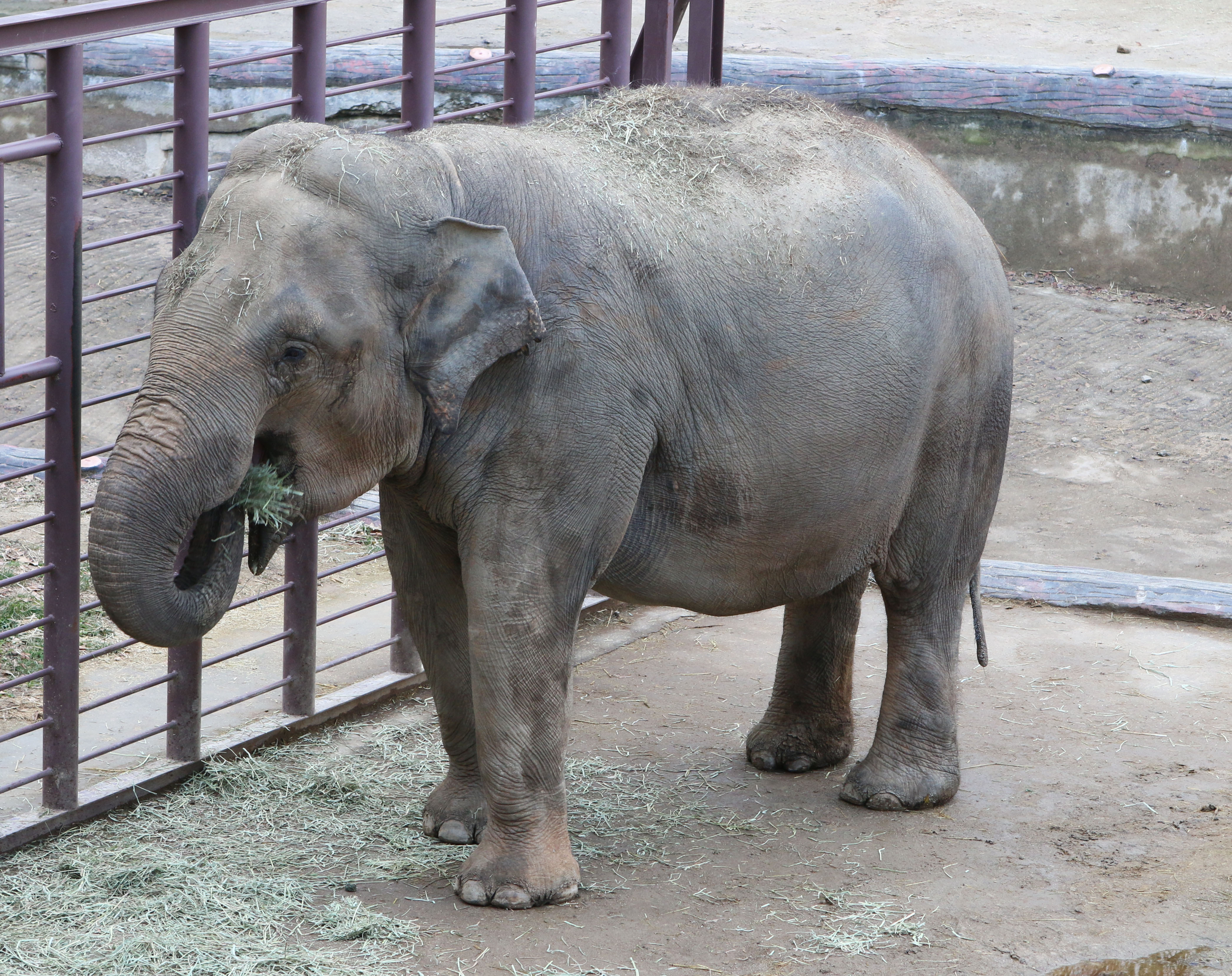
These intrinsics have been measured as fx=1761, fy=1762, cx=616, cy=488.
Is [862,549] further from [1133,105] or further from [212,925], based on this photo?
[1133,105]

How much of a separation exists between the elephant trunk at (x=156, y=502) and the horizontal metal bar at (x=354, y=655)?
2053 millimetres

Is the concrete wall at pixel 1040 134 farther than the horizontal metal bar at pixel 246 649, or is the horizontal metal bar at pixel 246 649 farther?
the concrete wall at pixel 1040 134

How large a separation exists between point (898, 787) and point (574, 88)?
2721 mm

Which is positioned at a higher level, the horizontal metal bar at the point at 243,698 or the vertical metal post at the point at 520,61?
the vertical metal post at the point at 520,61

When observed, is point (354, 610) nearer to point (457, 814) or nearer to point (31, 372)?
point (457, 814)

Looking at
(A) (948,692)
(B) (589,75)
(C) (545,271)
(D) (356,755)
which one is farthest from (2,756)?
(B) (589,75)

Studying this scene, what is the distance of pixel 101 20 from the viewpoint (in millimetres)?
4469

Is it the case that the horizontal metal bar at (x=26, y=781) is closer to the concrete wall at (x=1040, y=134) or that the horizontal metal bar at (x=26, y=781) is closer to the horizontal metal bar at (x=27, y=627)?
the horizontal metal bar at (x=27, y=627)

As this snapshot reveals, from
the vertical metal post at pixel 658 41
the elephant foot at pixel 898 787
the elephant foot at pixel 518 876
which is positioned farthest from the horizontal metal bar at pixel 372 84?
the elephant foot at pixel 898 787

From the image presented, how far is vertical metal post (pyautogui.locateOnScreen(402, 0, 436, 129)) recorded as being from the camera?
18.6ft

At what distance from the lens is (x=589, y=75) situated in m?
11.8

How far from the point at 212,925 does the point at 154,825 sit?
0.71 meters

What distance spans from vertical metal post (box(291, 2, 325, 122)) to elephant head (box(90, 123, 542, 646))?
1.29 m

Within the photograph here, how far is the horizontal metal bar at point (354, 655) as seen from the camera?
6000mm
